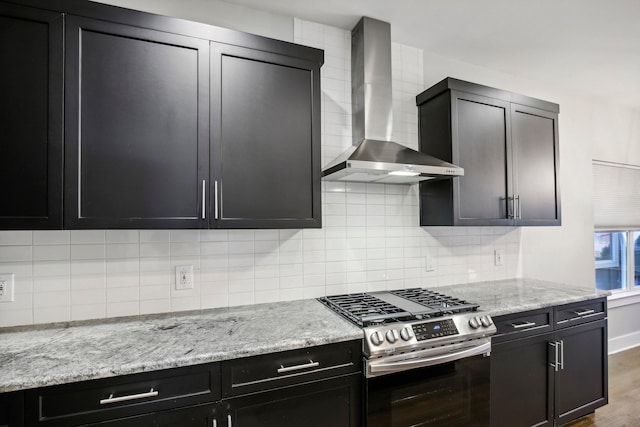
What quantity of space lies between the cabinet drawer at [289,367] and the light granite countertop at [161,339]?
49 mm

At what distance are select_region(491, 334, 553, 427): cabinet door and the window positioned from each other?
7.82 feet

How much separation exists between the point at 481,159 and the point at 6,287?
2903mm

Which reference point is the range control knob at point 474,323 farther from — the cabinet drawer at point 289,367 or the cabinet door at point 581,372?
the cabinet door at point 581,372

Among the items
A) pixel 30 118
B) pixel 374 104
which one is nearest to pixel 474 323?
pixel 374 104

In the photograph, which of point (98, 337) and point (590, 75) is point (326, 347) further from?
point (590, 75)

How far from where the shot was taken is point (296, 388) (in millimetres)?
1432

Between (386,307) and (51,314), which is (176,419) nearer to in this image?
(51,314)

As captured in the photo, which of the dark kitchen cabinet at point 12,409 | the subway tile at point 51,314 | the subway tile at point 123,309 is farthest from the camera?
the subway tile at point 123,309

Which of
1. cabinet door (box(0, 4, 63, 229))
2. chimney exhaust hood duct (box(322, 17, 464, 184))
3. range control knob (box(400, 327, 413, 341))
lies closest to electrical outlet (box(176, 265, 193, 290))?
cabinet door (box(0, 4, 63, 229))

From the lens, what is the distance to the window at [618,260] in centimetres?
376

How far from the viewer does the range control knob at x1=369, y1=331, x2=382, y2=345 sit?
1537mm


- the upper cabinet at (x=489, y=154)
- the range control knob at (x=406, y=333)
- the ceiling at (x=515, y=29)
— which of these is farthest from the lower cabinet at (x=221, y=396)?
the ceiling at (x=515, y=29)

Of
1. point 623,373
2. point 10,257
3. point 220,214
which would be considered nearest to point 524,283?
point 623,373

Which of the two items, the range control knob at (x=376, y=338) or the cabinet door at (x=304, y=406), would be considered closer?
the cabinet door at (x=304, y=406)
